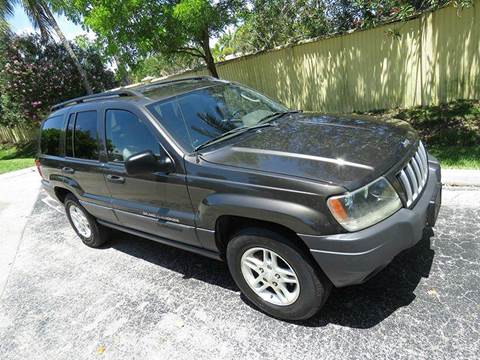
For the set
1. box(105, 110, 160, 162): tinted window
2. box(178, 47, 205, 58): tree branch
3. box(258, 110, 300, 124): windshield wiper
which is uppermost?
box(178, 47, 205, 58): tree branch

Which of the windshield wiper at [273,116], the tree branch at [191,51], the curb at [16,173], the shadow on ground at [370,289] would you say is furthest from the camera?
the curb at [16,173]

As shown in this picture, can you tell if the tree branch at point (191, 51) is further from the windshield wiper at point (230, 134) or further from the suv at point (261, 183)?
the windshield wiper at point (230, 134)

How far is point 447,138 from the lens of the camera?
20.5 feet

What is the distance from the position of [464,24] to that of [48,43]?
15.1m

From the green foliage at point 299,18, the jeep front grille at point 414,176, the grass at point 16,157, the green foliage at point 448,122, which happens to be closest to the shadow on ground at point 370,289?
the jeep front grille at point 414,176

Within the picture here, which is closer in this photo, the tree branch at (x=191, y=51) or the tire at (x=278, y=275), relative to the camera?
the tire at (x=278, y=275)

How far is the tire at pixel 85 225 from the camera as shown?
487cm

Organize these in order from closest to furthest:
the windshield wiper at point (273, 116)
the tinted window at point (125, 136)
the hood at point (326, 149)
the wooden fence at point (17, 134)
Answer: the hood at point (326, 149) → the tinted window at point (125, 136) → the windshield wiper at point (273, 116) → the wooden fence at point (17, 134)

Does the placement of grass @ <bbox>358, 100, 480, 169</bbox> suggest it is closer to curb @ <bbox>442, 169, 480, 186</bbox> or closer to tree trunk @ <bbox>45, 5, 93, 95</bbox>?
curb @ <bbox>442, 169, 480, 186</bbox>

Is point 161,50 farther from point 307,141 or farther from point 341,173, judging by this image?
point 341,173

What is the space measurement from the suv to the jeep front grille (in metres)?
0.02

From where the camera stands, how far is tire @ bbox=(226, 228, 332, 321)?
8.77 ft

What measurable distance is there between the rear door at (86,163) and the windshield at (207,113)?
3.45ft

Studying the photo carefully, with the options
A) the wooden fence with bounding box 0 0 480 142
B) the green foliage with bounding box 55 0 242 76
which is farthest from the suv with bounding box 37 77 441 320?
the wooden fence with bounding box 0 0 480 142
